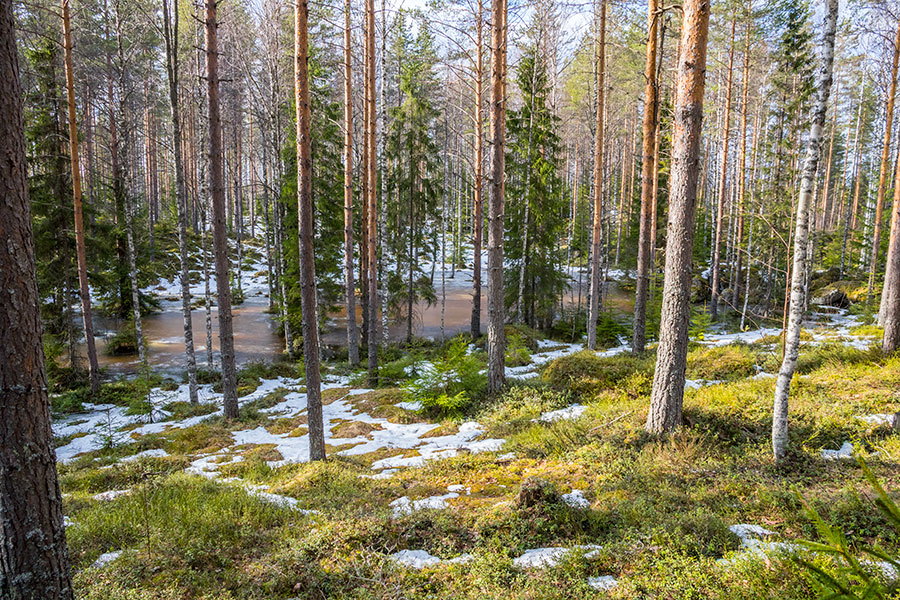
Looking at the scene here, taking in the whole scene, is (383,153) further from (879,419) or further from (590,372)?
(879,419)

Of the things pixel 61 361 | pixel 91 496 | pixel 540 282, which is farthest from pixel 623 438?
pixel 61 361

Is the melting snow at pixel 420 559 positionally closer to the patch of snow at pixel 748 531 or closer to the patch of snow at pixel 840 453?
the patch of snow at pixel 748 531

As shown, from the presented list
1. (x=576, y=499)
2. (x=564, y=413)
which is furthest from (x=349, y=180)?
(x=576, y=499)

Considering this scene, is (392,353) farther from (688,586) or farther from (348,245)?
(688,586)

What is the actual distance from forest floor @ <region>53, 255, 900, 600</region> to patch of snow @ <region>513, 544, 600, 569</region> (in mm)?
23

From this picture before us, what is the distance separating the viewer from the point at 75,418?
11422mm

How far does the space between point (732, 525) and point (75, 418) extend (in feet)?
46.7

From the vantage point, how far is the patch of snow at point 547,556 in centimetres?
369

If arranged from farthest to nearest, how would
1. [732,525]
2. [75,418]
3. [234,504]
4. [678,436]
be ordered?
[75,418]
[678,436]
[234,504]
[732,525]

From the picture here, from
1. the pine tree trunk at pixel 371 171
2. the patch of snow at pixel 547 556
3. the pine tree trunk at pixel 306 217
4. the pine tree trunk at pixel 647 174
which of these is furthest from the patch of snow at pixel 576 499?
the pine tree trunk at pixel 371 171

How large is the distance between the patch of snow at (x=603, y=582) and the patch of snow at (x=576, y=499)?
108 cm

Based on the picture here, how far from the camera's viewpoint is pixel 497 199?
891cm

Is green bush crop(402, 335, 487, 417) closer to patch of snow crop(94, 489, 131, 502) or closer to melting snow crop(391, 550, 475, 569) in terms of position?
patch of snow crop(94, 489, 131, 502)

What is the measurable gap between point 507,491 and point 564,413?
3139mm
